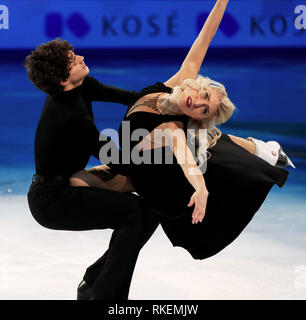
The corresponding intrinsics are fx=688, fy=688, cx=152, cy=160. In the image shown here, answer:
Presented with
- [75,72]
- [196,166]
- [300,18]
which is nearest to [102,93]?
[75,72]

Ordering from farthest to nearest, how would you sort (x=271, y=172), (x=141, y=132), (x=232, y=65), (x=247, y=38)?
(x=232, y=65) → (x=247, y=38) → (x=271, y=172) → (x=141, y=132)

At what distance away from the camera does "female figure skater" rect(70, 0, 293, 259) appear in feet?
9.30

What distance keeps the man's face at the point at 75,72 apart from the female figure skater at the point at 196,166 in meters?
0.25

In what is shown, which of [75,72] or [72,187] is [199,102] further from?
[72,187]

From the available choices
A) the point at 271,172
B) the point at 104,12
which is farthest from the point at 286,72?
the point at 271,172

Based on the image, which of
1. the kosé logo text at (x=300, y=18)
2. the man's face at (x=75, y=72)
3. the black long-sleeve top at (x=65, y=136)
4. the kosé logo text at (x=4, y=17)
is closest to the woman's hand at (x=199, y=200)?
the black long-sleeve top at (x=65, y=136)

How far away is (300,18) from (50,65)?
4690 mm

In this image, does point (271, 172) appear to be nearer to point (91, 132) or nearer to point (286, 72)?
point (91, 132)

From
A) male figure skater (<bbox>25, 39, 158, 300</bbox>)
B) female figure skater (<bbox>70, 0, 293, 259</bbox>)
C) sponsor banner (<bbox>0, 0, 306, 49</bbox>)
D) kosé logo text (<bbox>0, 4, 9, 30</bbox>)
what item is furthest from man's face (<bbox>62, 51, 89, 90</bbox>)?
kosé logo text (<bbox>0, 4, 9, 30</bbox>)

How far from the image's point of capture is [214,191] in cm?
297

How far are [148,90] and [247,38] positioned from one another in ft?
14.2

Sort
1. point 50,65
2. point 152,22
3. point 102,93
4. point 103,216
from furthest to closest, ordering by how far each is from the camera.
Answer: point 152,22 → point 102,93 → point 103,216 → point 50,65

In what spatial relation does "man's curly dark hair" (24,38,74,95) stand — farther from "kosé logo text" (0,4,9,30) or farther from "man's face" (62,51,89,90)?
"kosé logo text" (0,4,9,30)

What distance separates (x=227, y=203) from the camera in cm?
298
